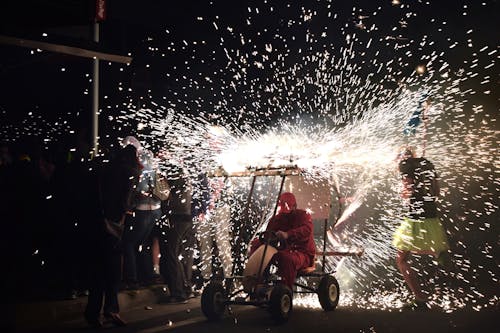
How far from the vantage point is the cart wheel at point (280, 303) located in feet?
25.1

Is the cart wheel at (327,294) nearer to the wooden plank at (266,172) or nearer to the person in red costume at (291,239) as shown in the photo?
the person in red costume at (291,239)

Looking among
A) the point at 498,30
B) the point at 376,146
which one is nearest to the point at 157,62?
the point at 376,146

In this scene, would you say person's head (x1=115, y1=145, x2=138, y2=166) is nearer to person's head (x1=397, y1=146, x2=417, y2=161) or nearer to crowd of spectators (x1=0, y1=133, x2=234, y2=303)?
crowd of spectators (x1=0, y1=133, x2=234, y2=303)

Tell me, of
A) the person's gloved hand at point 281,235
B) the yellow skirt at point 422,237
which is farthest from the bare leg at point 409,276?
the person's gloved hand at point 281,235

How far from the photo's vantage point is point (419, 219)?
9414 millimetres

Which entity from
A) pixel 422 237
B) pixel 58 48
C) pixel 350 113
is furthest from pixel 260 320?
pixel 350 113

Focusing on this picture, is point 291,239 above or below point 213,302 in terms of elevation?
above

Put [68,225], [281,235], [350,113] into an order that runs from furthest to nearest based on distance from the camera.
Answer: [350,113] < [68,225] < [281,235]

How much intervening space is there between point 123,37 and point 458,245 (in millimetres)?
9144

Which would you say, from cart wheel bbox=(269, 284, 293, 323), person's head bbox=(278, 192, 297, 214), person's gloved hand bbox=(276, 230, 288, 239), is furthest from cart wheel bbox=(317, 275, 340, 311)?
person's head bbox=(278, 192, 297, 214)

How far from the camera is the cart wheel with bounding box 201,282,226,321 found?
7957 millimetres

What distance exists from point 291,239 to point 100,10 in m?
4.92

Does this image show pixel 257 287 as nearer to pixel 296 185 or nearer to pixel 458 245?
pixel 296 185

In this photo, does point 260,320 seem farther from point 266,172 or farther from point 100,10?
point 100,10
